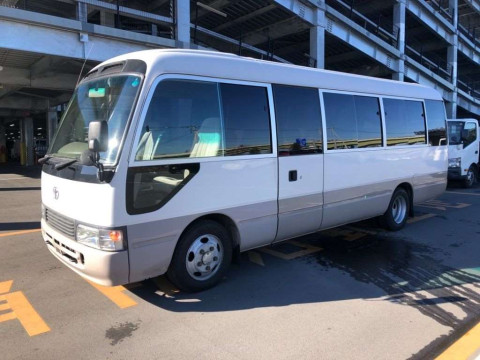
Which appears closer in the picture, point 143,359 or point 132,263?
point 143,359

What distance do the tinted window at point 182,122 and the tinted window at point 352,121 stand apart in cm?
194

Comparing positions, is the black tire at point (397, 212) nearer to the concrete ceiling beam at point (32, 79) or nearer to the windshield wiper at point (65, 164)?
the windshield wiper at point (65, 164)

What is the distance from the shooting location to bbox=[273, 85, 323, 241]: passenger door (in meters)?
4.86

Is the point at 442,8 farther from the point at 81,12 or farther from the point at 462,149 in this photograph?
the point at 81,12

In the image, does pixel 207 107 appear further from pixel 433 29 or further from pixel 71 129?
pixel 433 29

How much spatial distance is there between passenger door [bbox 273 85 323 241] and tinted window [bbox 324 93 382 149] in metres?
0.26

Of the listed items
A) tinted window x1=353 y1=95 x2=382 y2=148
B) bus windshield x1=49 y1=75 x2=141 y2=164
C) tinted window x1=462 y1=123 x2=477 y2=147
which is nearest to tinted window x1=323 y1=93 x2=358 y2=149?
tinted window x1=353 y1=95 x2=382 y2=148

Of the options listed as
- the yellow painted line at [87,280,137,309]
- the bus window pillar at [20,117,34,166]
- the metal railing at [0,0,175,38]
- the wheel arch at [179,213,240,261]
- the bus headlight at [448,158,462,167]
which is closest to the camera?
the yellow painted line at [87,280,137,309]

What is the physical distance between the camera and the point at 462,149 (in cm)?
1285

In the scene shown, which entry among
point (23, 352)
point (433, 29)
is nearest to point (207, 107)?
point (23, 352)

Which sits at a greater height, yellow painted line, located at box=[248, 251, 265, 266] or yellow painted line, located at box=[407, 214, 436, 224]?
yellow painted line, located at box=[407, 214, 436, 224]

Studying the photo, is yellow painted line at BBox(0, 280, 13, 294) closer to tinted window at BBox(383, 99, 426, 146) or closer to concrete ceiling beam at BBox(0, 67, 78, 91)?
tinted window at BBox(383, 99, 426, 146)

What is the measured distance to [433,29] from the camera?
22.3 m

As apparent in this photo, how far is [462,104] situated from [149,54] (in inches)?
1123
